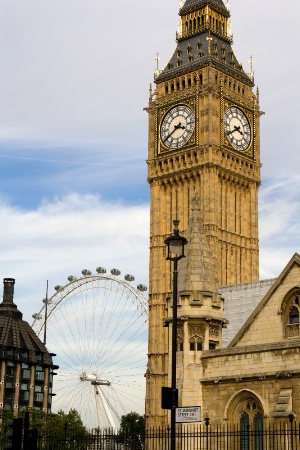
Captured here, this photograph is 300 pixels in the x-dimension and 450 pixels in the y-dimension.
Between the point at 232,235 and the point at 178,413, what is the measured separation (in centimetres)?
6912

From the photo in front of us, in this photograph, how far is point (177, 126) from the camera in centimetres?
9750

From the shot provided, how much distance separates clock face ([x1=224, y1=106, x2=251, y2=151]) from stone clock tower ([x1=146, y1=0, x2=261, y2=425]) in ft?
0.37

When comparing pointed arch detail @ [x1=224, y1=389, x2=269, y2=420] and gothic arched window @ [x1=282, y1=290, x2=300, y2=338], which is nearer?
pointed arch detail @ [x1=224, y1=389, x2=269, y2=420]

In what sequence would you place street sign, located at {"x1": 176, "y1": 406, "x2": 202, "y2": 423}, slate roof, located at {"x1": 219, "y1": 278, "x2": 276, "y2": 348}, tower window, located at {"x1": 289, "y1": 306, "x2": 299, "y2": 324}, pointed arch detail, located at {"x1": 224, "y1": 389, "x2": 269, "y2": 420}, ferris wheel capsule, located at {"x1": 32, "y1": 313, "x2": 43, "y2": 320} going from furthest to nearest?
ferris wheel capsule, located at {"x1": 32, "y1": 313, "x2": 43, "y2": 320} → slate roof, located at {"x1": 219, "y1": 278, "x2": 276, "y2": 348} → tower window, located at {"x1": 289, "y1": 306, "x2": 299, "y2": 324} → pointed arch detail, located at {"x1": 224, "y1": 389, "x2": 269, "y2": 420} → street sign, located at {"x1": 176, "y1": 406, "x2": 202, "y2": 423}

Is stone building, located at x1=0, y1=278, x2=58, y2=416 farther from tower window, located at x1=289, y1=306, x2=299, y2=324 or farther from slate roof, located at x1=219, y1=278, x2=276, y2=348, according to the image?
tower window, located at x1=289, y1=306, x2=299, y2=324

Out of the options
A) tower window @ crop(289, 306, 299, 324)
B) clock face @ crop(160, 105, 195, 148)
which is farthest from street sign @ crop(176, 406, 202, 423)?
clock face @ crop(160, 105, 195, 148)

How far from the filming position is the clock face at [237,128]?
319ft

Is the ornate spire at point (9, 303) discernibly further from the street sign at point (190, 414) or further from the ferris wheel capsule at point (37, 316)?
the street sign at point (190, 414)

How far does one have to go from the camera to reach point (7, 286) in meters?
142

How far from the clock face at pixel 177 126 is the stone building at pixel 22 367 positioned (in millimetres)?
43095

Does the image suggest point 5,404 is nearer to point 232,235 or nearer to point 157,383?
point 157,383

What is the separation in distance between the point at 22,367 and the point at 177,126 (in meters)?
47.4

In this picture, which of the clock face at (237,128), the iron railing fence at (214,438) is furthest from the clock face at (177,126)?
the iron railing fence at (214,438)

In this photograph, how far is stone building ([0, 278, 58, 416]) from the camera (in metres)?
123
